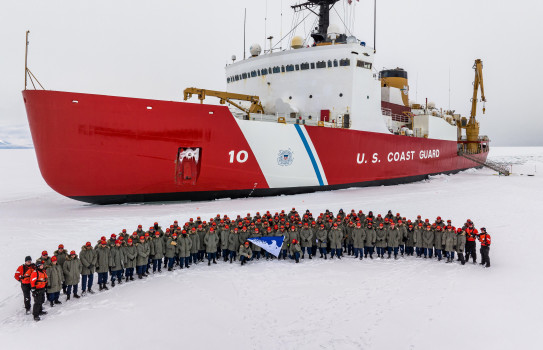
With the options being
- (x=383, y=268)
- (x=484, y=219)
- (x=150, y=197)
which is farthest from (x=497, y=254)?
(x=150, y=197)

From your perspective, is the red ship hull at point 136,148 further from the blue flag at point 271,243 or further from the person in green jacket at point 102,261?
the person in green jacket at point 102,261

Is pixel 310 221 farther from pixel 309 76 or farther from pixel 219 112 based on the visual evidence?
pixel 309 76

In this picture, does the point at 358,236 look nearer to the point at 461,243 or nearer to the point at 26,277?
the point at 461,243

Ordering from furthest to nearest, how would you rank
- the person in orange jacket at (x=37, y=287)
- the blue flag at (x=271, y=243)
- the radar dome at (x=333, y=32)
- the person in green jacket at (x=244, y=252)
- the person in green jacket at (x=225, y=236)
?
1. the radar dome at (x=333, y=32)
2. the blue flag at (x=271, y=243)
3. the person in green jacket at (x=225, y=236)
4. the person in green jacket at (x=244, y=252)
5. the person in orange jacket at (x=37, y=287)

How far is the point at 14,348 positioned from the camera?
4586 millimetres

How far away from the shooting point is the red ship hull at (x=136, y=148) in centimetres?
1113

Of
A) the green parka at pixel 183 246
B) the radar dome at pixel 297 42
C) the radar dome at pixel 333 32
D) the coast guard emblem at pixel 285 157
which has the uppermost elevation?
the radar dome at pixel 333 32

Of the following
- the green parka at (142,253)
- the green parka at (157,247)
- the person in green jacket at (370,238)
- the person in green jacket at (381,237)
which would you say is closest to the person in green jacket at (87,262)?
the green parka at (142,253)

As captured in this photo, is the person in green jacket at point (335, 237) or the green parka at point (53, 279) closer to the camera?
the green parka at point (53, 279)

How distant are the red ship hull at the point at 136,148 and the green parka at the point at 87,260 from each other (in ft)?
19.8

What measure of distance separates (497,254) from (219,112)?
1030 cm

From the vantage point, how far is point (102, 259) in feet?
21.1

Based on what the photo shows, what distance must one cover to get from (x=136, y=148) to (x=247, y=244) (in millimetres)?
6339

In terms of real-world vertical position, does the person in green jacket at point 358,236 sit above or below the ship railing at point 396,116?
below
